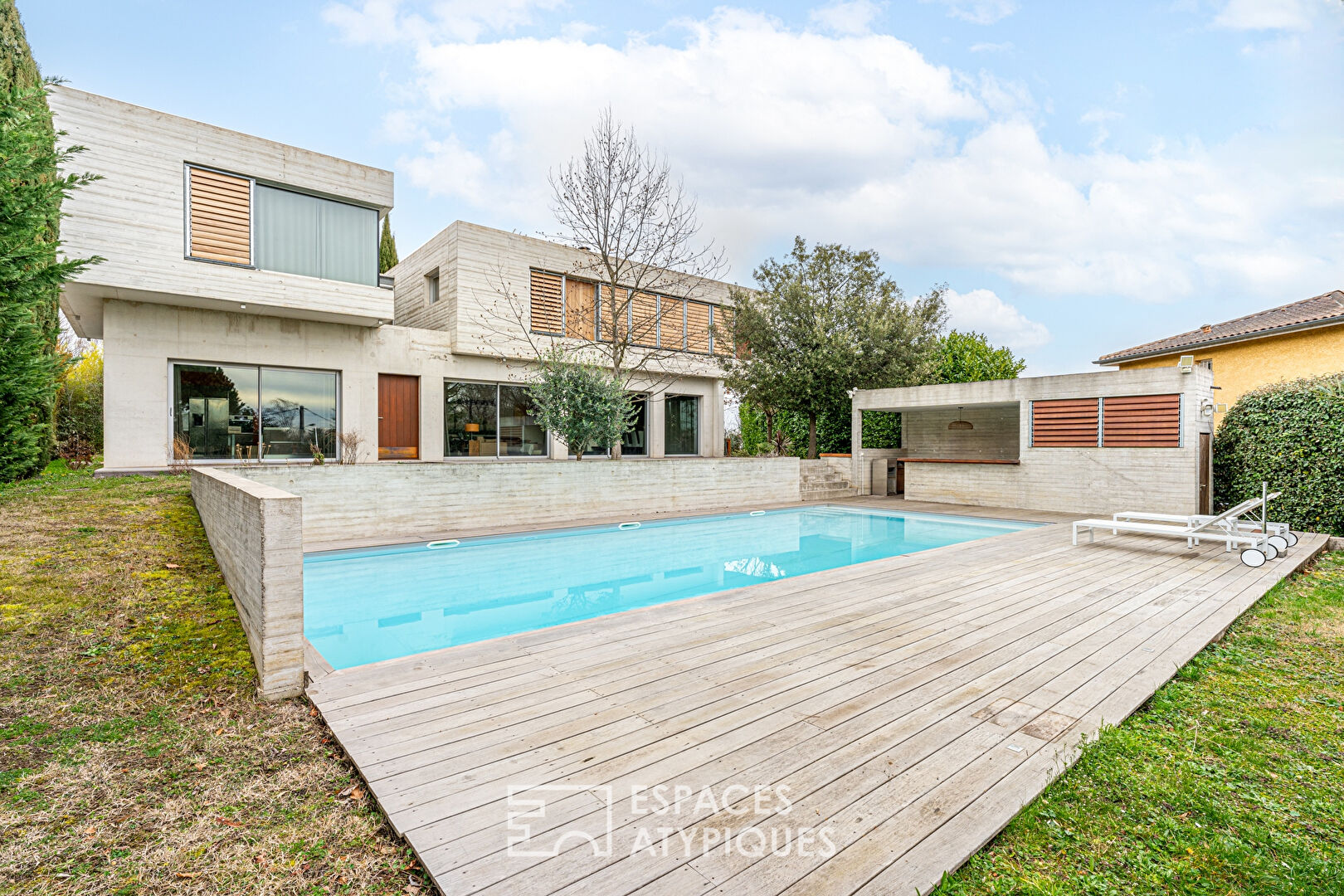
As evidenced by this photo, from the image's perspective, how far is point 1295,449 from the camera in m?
8.78

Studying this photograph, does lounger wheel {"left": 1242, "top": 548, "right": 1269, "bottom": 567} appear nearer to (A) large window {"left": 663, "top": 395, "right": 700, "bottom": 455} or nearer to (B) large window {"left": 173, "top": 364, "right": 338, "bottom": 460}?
(A) large window {"left": 663, "top": 395, "right": 700, "bottom": 455}

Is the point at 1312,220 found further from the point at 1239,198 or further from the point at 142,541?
the point at 142,541

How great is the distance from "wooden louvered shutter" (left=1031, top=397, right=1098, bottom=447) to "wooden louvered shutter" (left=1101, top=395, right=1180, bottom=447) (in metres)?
0.21

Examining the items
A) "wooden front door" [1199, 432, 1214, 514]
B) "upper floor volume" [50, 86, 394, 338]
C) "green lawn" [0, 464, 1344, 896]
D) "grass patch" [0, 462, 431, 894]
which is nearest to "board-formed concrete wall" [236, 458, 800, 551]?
"grass patch" [0, 462, 431, 894]

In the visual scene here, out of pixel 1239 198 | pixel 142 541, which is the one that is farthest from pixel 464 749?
pixel 1239 198

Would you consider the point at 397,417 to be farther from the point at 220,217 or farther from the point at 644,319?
the point at 644,319

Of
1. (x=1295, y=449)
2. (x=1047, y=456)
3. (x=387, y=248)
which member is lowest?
(x=1047, y=456)

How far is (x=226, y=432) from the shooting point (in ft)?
37.7

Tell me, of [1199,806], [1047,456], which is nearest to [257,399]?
[1199,806]

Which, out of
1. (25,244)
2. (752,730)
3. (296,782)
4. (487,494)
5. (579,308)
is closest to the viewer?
(296,782)

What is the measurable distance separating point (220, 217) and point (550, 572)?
29.6ft

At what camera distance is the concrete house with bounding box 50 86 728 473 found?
32.8 feet

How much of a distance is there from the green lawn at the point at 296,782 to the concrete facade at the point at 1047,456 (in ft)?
23.9

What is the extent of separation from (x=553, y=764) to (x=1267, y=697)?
3732mm
